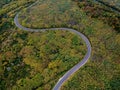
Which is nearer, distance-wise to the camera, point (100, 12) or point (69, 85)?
point (69, 85)

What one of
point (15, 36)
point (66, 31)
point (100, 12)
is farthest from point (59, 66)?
point (100, 12)

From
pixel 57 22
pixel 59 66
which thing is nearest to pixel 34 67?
pixel 59 66

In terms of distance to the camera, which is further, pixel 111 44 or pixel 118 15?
pixel 118 15

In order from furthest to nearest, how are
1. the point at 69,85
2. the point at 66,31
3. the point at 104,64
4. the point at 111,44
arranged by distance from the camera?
the point at 66,31
the point at 111,44
the point at 104,64
the point at 69,85

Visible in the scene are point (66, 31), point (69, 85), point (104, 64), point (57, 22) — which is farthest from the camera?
point (57, 22)

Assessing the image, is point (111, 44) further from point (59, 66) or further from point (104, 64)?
point (59, 66)

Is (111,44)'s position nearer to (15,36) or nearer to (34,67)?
(34,67)
